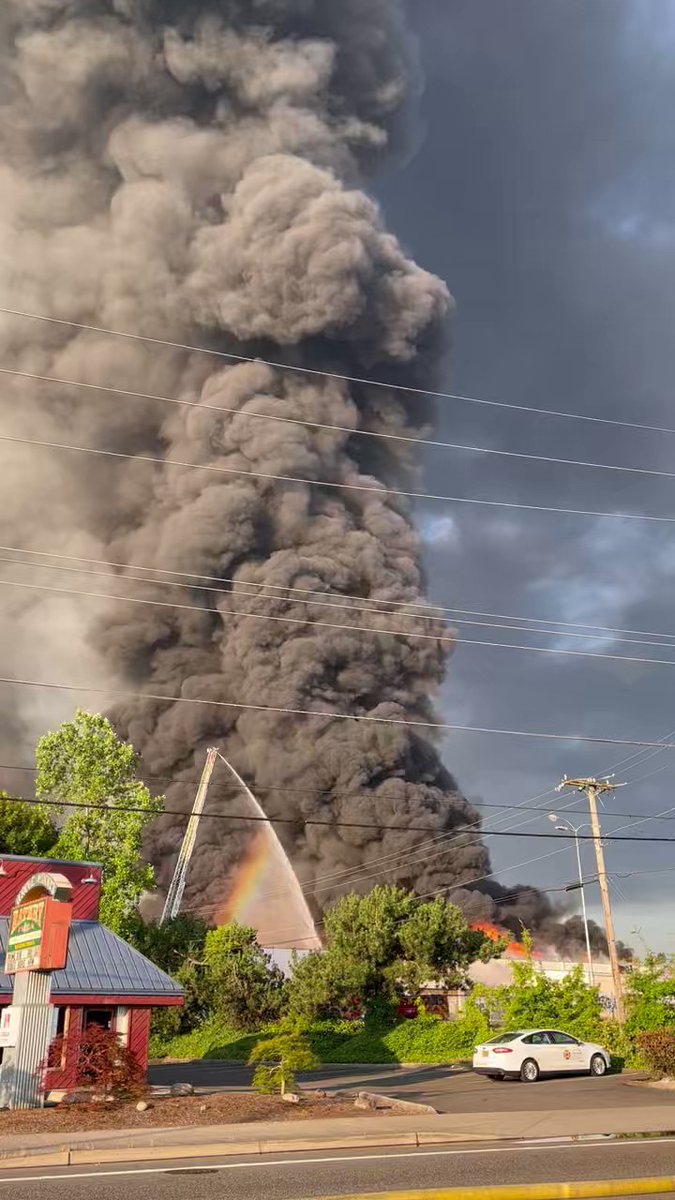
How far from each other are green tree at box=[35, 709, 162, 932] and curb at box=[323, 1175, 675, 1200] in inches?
1334

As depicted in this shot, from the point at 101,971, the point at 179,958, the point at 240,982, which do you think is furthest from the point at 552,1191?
the point at 179,958

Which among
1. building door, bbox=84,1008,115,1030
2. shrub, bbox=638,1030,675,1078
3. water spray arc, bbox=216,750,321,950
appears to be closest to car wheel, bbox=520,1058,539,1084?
shrub, bbox=638,1030,675,1078

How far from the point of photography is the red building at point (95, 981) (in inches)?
819

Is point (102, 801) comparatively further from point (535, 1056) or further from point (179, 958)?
point (535, 1056)

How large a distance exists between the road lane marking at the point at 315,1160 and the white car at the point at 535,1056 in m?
11.7

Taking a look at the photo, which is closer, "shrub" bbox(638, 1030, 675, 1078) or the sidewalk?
the sidewalk

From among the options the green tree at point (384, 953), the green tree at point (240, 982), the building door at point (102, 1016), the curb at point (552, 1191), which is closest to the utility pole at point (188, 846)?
the green tree at point (240, 982)

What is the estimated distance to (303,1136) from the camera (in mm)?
12336

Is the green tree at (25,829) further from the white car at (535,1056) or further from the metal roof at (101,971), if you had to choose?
the white car at (535,1056)

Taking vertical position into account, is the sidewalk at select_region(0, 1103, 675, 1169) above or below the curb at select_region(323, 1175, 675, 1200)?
below

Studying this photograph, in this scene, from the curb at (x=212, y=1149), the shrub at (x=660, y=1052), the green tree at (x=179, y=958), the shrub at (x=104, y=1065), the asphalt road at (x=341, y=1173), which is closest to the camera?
the asphalt road at (x=341, y=1173)

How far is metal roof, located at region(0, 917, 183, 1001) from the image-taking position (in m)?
20.8

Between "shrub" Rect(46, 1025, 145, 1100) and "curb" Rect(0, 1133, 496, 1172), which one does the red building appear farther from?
"curb" Rect(0, 1133, 496, 1172)

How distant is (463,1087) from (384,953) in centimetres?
1664
